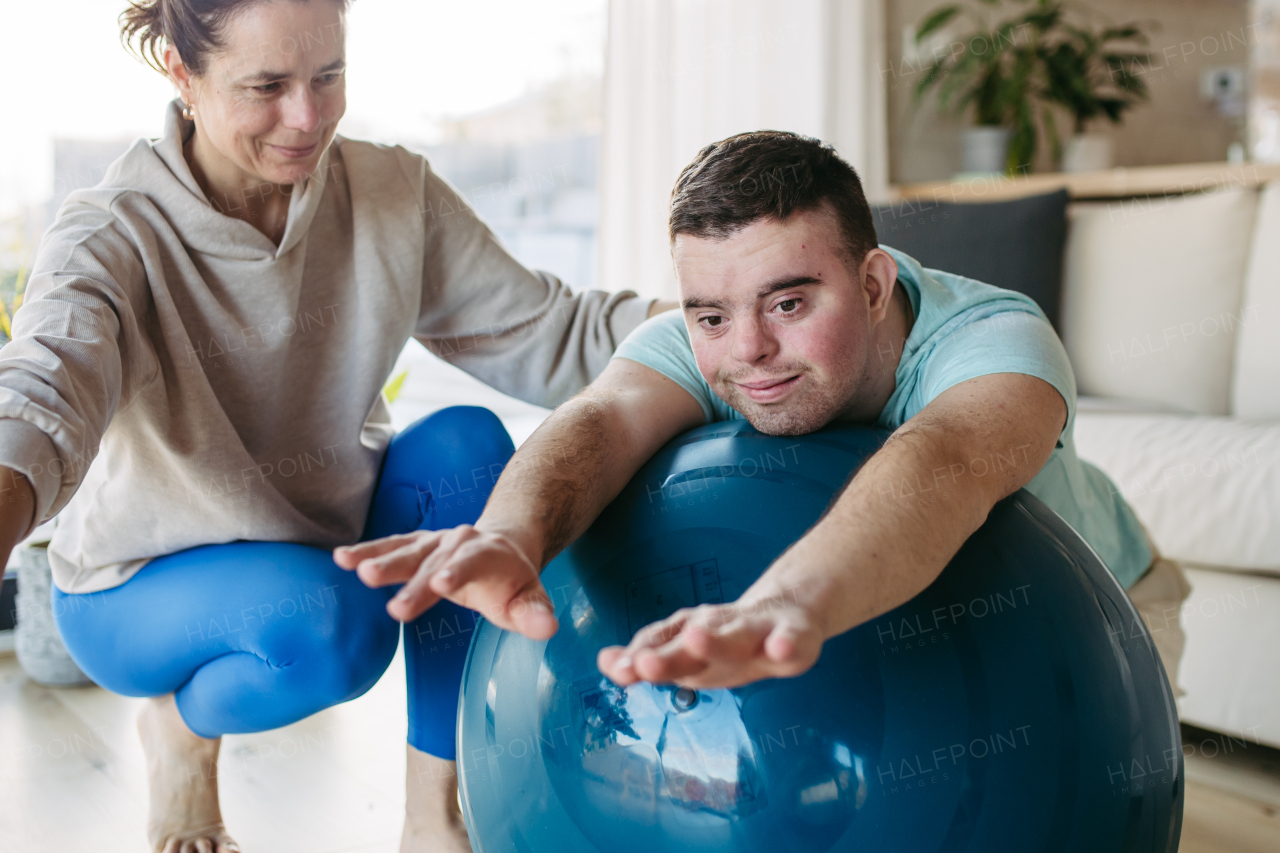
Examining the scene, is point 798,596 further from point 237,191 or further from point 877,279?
point 237,191

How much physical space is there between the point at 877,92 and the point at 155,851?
10.2 feet

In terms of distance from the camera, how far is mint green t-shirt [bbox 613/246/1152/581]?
3.41ft

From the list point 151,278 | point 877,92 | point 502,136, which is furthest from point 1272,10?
point 151,278

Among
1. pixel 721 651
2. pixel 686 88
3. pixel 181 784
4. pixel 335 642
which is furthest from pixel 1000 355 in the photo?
pixel 686 88

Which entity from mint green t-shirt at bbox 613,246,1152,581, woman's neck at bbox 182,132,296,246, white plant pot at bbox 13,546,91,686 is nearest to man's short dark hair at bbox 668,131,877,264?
mint green t-shirt at bbox 613,246,1152,581

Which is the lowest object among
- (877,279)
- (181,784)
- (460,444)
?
(181,784)

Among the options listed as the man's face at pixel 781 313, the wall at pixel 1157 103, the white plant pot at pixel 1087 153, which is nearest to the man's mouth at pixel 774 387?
the man's face at pixel 781 313

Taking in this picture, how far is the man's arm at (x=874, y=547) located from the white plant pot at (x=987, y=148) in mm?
2616

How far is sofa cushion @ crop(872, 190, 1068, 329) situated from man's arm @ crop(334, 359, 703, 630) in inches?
63.1

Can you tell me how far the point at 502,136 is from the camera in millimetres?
3203

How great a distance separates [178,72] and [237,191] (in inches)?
6.3

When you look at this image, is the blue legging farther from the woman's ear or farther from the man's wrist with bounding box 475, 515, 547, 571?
the woman's ear

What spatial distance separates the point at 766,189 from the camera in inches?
41.0

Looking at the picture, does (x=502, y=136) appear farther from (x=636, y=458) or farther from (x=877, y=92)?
(x=636, y=458)
